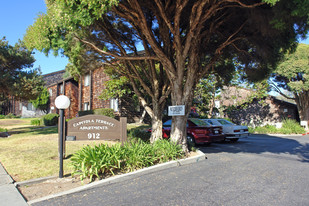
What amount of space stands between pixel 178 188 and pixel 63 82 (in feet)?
90.4

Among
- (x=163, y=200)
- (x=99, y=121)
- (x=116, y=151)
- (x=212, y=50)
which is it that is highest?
(x=212, y=50)

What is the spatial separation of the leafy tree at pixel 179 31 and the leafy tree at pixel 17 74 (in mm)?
6978

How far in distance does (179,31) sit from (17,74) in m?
12.8

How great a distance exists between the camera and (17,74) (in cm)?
1509

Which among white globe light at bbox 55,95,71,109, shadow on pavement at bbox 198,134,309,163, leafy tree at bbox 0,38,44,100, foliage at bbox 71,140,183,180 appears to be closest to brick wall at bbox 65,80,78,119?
leafy tree at bbox 0,38,44,100

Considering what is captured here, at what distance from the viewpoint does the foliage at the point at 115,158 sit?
214 inches

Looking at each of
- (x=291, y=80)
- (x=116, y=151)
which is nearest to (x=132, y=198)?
(x=116, y=151)

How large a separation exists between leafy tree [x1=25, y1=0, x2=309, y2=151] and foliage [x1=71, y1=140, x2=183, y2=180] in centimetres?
118

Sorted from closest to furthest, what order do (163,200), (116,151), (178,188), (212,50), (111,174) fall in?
1. (163,200)
2. (178,188)
3. (111,174)
4. (116,151)
5. (212,50)

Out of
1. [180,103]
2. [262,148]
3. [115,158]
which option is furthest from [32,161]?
[262,148]

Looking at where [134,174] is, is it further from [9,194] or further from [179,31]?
[179,31]

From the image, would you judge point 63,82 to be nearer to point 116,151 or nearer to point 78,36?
point 78,36

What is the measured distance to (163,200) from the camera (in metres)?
4.16

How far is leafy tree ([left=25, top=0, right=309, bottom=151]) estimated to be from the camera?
19.9 feet
